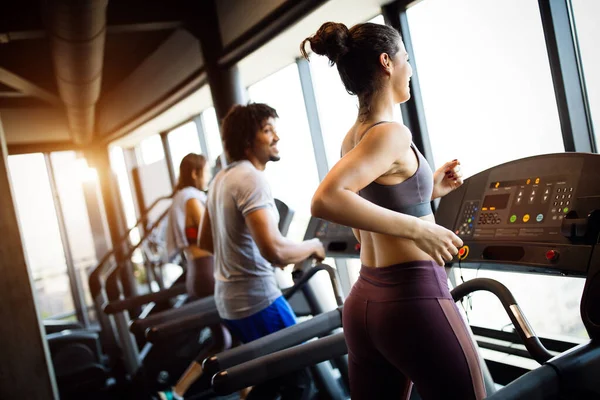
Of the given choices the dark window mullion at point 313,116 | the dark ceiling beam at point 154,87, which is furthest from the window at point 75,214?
the dark window mullion at point 313,116

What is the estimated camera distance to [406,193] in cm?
130

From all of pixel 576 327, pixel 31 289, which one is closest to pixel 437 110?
pixel 576 327

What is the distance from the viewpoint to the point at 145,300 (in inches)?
163

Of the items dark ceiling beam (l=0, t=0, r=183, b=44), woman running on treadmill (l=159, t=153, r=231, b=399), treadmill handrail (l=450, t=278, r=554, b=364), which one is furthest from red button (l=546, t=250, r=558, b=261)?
dark ceiling beam (l=0, t=0, r=183, b=44)

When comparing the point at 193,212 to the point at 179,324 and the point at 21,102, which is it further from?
the point at 21,102

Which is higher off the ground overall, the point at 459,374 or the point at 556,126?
the point at 556,126

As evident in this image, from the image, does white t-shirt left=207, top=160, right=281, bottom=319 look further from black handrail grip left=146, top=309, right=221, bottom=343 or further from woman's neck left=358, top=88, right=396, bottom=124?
black handrail grip left=146, top=309, right=221, bottom=343

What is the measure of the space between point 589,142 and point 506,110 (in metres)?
0.44

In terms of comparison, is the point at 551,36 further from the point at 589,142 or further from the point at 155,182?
the point at 155,182

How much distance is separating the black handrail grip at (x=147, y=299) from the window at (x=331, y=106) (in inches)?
59.5

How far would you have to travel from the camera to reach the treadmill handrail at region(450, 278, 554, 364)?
4.33ft

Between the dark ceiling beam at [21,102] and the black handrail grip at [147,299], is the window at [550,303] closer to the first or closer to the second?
the black handrail grip at [147,299]

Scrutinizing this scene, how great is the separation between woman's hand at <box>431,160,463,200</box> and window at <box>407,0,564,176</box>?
0.84m

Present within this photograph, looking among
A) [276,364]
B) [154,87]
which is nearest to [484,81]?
[276,364]
